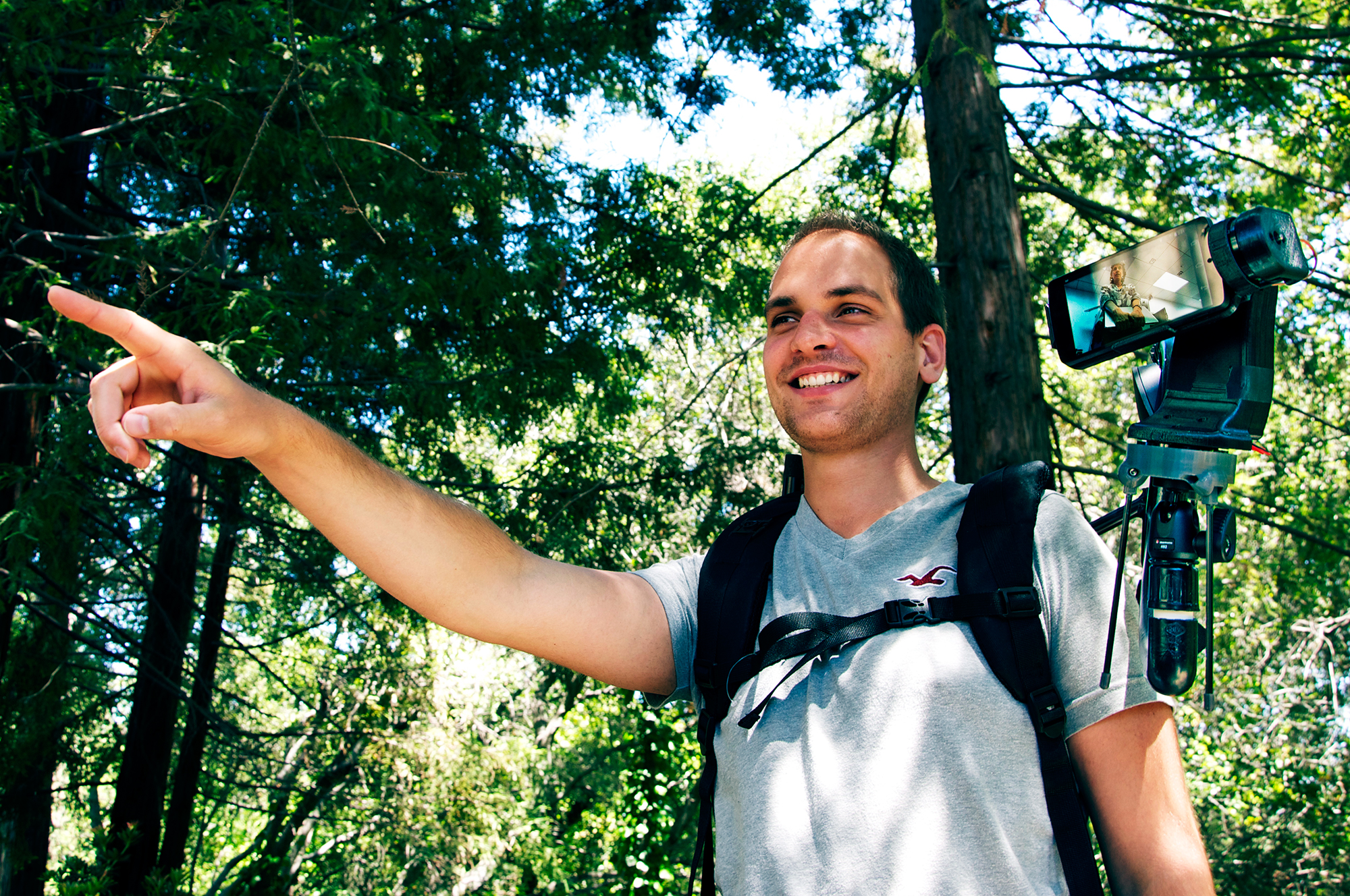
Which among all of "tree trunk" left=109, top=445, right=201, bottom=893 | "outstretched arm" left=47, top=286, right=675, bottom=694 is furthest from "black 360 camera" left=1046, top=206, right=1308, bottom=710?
"tree trunk" left=109, top=445, right=201, bottom=893

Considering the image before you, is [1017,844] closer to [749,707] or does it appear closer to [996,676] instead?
[996,676]

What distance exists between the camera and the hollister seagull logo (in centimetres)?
176

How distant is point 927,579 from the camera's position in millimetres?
1771

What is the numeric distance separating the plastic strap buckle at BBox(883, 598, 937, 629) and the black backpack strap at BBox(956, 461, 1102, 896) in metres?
0.07

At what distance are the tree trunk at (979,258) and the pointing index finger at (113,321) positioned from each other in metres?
2.96

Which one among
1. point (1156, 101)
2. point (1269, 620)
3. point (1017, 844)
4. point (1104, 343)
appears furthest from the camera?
point (1269, 620)

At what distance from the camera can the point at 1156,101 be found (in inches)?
275

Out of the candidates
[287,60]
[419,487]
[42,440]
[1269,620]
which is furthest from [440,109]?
[1269,620]

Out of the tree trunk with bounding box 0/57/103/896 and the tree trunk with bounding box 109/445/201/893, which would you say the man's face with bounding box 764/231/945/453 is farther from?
the tree trunk with bounding box 109/445/201/893

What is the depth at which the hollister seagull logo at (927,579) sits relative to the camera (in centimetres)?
176

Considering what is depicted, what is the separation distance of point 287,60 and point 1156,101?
6123 millimetres

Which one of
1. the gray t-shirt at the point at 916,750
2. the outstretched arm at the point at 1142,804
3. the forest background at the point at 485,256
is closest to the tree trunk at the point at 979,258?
the forest background at the point at 485,256

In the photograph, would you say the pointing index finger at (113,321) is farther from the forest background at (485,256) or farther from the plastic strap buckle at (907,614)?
the forest background at (485,256)

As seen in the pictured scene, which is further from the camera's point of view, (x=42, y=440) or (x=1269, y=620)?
(x=1269, y=620)
